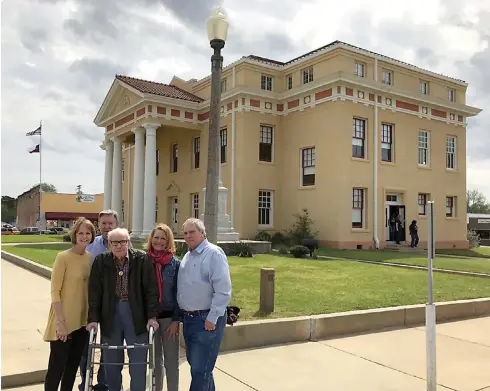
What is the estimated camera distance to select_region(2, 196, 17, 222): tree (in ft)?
379

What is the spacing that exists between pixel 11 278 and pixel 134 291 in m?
11.0

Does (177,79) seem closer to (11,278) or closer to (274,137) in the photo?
(274,137)

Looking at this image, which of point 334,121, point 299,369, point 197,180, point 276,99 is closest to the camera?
point 299,369

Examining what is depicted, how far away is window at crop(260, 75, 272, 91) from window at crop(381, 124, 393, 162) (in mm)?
6589

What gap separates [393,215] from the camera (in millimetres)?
25953

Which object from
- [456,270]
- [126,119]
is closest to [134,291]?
[456,270]

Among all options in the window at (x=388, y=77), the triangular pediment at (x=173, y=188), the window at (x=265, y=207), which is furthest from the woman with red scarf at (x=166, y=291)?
the triangular pediment at (x=173, y=188)

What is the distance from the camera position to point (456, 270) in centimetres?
1516

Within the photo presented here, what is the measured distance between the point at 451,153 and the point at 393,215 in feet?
20.0

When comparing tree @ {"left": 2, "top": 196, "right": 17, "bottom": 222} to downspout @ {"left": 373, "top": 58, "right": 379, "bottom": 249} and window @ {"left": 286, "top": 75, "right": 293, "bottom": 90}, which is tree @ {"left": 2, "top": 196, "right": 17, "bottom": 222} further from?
downspout @ {"left": 373, "top": 58, "right": 379, "bottom": 249}

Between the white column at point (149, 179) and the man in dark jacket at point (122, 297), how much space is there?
23504 mm

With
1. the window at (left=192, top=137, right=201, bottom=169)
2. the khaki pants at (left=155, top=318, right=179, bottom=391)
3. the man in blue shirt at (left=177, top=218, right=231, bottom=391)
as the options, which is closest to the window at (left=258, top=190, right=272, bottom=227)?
the window at (left=192, top=137, right=201, bottom=169)

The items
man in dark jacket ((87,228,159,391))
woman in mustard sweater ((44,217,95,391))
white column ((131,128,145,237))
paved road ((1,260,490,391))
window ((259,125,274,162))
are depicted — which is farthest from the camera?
white column ((131,128,145,237))

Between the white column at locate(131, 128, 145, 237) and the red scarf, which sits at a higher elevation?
the white column at locate(131, 128, 145, 237)
